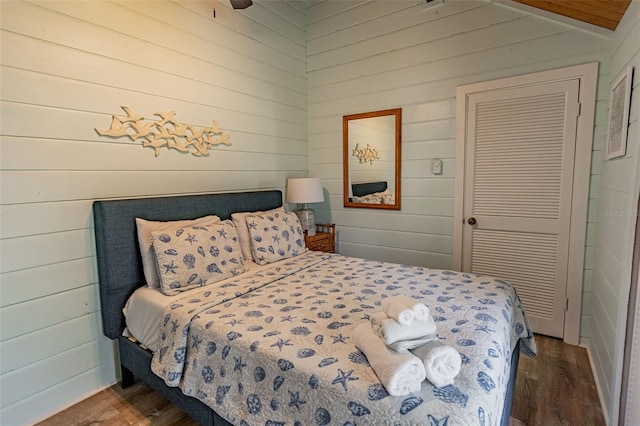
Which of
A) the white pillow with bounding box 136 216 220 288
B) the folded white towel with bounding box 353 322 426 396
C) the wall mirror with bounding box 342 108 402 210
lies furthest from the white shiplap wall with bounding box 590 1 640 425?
the white pillow with bounding box 136 216 220 288

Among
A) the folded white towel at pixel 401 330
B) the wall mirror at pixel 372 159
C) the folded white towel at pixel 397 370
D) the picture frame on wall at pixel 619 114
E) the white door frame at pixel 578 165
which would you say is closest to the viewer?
the folded white towel at pixel 397 370

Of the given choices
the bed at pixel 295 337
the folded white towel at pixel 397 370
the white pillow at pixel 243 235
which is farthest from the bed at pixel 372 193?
the folded white towel at pixel 397 370

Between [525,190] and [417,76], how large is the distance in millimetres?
1348

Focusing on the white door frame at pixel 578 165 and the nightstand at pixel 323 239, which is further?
the nightstand at pixel 323 239

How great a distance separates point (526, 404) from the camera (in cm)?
191

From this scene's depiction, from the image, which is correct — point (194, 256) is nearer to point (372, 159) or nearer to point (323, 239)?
point (323, 239)

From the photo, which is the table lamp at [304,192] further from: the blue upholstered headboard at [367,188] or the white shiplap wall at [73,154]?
the white shiplap wall at [73,154]

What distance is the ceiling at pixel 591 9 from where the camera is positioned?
186cm

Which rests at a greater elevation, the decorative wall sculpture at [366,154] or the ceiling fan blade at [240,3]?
the ceiling fan blade at [240,3]

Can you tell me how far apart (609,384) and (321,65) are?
3449 millimetres

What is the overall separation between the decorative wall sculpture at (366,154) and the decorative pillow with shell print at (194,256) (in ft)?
5.41

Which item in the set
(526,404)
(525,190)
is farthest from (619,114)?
(526,404)

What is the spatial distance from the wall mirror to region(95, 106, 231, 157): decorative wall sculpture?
50.2 inches

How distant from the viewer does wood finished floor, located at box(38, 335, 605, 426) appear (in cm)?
182
